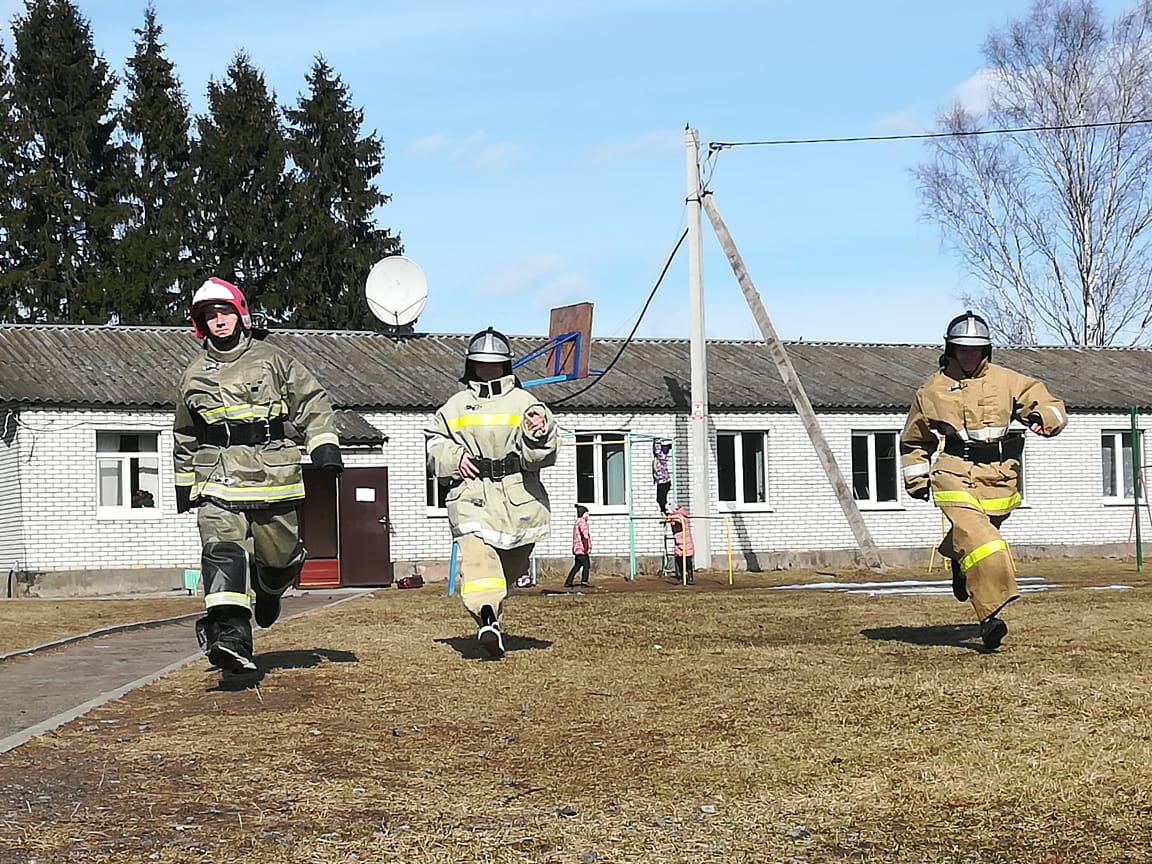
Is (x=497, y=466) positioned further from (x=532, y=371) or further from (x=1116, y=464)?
(x=1116, y=464)

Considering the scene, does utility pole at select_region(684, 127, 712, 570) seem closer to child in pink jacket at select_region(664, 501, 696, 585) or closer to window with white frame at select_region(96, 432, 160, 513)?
child in pink jacket at select_region(664, 501, 696, 585)

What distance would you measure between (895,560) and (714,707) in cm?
2517

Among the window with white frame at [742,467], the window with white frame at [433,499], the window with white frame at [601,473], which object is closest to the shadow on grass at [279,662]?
the window with white frame at [433,499]

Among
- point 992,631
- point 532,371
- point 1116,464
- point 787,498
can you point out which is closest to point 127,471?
point 532,371

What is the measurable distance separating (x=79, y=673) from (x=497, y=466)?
338 centimetres

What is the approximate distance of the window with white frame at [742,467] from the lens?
30.9 m

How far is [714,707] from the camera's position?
23.6 ft

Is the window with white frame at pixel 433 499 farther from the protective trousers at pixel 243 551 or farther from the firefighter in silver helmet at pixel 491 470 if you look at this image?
the protective trousers at pixel 243 551

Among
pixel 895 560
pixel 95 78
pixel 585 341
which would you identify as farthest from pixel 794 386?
pixel 95 78

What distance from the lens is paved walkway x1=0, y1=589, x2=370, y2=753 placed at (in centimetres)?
789

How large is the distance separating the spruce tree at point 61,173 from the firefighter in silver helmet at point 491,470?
38446 mm

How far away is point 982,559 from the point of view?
9.02m

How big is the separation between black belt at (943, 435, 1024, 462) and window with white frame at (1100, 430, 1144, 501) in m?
26.0

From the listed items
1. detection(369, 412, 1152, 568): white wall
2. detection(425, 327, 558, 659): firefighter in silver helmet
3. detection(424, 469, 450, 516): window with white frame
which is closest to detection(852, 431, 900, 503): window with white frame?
detection(369, 412, 1152, 568): white wall
